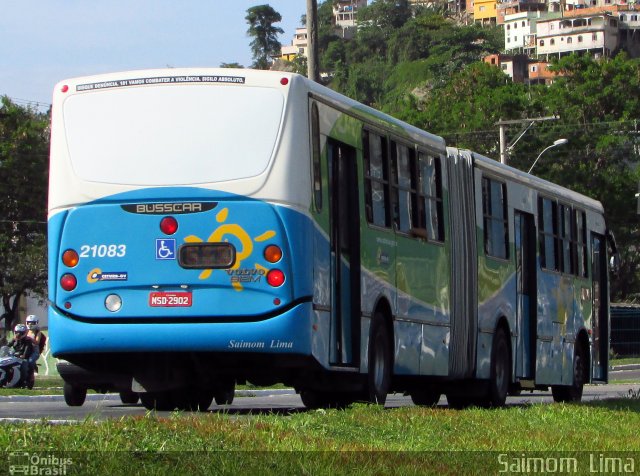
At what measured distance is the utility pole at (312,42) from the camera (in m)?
25.2

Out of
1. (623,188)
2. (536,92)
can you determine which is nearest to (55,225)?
(623,188)

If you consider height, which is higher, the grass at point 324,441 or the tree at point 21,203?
the grass at point 324,441

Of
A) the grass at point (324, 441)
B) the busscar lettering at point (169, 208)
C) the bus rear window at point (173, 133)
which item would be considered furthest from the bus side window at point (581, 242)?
the busscar lettering at point (169, 208)

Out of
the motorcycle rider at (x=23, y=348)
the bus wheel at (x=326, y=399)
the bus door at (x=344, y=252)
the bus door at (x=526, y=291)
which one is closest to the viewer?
the bus door at (x=344, y=252)

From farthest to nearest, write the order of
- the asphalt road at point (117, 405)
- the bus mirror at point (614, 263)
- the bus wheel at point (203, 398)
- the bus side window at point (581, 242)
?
the bus mirror at point (614, 263), the bus side window at point (581, 242), the bus wheel at point (203, 398), the asphalt road at point (117, 405)

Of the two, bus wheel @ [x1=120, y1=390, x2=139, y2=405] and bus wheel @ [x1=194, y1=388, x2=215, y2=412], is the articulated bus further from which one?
bus wheel @ [x1=120, y1=390, x2=139, y2=405]

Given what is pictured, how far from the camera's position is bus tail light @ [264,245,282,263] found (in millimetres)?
13141

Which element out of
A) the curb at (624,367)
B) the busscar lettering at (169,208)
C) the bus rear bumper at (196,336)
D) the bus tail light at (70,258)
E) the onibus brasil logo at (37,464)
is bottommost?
the curb at (624,367)

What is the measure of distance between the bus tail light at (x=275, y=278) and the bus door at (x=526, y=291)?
7977 mm

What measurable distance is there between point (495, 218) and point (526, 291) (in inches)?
62.0

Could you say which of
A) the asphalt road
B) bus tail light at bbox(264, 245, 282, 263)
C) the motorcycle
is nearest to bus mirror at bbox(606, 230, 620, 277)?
the asphalt road

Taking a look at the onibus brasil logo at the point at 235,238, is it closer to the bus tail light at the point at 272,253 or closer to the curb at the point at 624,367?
the bus tail light at the point at 272,253

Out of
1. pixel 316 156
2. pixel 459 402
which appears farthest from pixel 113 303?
pixel 459 402

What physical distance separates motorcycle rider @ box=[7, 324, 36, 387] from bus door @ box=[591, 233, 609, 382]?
9613mm
